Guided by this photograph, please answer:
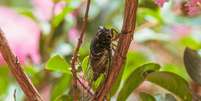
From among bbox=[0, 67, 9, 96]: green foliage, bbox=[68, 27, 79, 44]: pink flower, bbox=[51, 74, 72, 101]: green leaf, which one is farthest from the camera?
bbox=[68, 27, 79, 44]: pink flower

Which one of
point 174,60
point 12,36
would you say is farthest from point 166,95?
point 174,60

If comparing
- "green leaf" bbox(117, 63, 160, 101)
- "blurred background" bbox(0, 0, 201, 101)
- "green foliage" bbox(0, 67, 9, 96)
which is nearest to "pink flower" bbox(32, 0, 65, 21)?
"blurred background" bbox(0, 0, 201, 101)

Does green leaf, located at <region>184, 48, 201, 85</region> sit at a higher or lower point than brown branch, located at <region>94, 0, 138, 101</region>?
lower

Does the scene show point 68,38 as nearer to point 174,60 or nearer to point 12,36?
point 12,36

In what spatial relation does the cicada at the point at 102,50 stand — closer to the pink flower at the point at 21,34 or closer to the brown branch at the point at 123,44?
the brown branch at the point at 123,44

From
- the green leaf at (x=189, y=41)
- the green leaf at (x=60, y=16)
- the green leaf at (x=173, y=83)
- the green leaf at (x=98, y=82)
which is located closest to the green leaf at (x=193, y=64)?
the green leaf at (x=173, y=83)

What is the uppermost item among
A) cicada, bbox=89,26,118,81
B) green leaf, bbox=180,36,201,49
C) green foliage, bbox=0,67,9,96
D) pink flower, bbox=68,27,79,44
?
cicada, bbox=89,26,118,81

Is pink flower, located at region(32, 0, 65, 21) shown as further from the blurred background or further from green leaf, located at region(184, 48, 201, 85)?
green leaf, located at region(184, 48, 201, 85)

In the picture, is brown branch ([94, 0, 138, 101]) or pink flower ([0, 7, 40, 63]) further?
pink flower ([0, 7, 40, 63])
